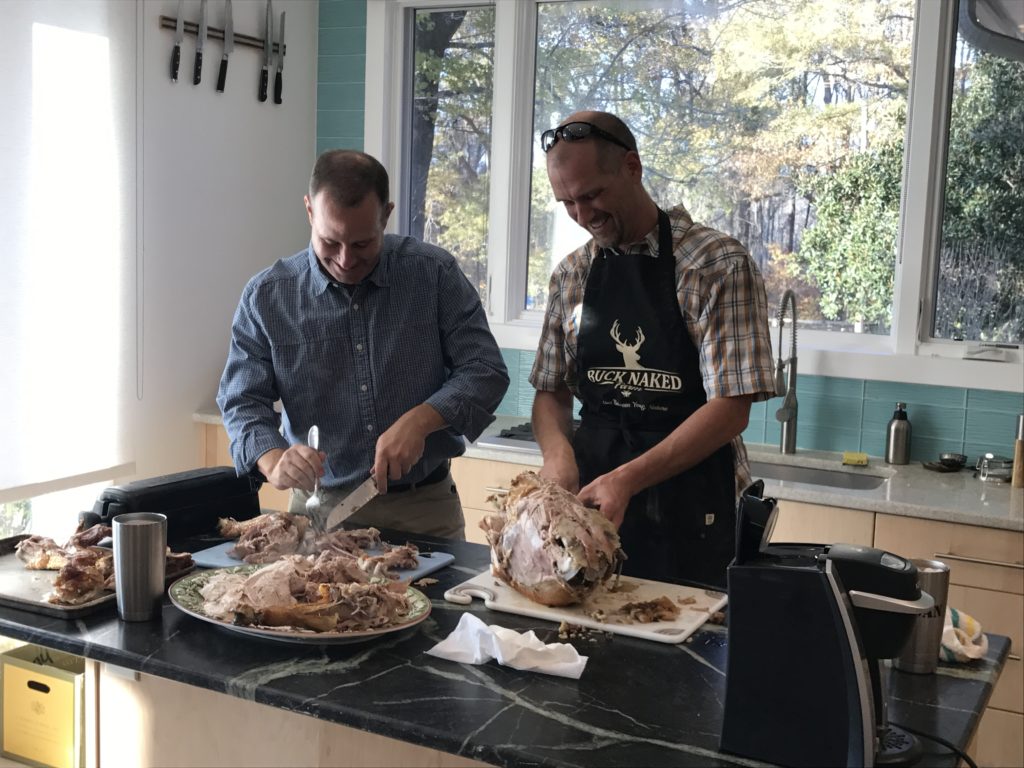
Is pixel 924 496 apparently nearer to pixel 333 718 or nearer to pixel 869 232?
pixel 869 232

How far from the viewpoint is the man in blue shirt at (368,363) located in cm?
256

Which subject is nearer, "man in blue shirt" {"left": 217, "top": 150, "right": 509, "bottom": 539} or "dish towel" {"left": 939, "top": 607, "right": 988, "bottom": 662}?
"dish towel" {"left": 939, "top": 607, "right": 988, "bottom": 662}

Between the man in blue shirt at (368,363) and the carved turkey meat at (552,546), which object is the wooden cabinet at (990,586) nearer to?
the man in blue shirt at (368,363)

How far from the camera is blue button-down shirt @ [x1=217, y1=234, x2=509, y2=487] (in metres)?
2.59

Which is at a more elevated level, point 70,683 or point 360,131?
point 360,131

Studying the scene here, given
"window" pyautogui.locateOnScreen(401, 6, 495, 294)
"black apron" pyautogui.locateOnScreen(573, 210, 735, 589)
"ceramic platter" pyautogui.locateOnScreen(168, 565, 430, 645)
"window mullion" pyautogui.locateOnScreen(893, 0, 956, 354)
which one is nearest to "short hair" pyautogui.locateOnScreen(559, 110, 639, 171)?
"black apron" pyautogui.locateOnScreen(573, 210, 735, 589)

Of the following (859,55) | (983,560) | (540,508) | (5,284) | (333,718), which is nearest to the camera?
(333,718)

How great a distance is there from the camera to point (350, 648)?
1.78 metres

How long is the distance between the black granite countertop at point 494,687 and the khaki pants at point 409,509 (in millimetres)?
691

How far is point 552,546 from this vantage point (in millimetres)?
1964

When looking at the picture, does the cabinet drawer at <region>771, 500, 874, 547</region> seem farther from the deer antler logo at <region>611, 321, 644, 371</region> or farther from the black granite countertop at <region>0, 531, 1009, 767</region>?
the black granite countertop at <region>0, 531, 1009, 767</region>

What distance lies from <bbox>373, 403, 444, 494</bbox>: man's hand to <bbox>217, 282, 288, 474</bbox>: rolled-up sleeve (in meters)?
0.24

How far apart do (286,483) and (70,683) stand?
0.56 metres

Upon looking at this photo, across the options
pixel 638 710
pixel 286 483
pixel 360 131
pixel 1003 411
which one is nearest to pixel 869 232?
pixel 1003 411
